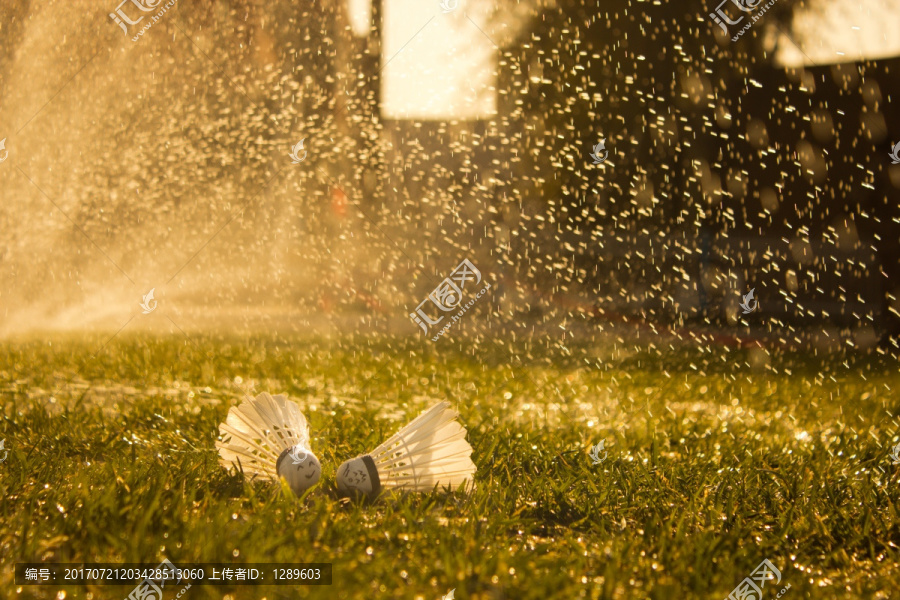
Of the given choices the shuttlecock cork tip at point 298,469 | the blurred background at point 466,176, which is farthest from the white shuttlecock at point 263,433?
the blurred background at point 466,176

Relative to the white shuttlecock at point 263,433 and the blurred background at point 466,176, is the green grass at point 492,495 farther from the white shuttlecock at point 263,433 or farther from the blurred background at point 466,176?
the blurred background at point 466,176

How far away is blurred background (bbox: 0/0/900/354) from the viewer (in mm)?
8148

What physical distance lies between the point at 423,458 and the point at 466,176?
11636 millimetres

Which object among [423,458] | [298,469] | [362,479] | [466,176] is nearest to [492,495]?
[423,458]

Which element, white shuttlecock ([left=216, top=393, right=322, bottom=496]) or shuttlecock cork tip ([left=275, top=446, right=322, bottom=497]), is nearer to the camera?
shuttlecock cork tip ([left=275, top=446, right=322, bottom=497])

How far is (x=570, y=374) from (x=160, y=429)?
10.8ft

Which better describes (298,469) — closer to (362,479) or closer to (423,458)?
(362,479)

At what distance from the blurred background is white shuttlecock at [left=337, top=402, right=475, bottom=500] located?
515 cm

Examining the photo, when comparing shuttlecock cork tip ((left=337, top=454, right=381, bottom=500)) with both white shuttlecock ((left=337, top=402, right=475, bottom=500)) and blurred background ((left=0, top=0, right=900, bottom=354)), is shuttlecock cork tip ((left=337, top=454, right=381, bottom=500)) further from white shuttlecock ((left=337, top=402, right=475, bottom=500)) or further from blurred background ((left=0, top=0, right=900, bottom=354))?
blurred background ((left=0, top=0, right=900, bottom=354))

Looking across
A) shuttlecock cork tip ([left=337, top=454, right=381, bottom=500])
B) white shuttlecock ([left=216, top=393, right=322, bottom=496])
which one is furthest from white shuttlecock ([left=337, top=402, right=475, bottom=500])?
white shuttlecock ([left=216, top=393, right=322, bottom=496])

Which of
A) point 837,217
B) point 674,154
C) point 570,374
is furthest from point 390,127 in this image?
point 570,374

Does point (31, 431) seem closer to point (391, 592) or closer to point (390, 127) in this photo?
point (391, 592)

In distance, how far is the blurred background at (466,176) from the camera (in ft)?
26.7

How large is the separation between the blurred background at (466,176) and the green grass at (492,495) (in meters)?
4.08
